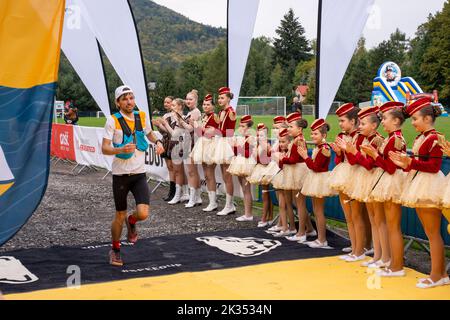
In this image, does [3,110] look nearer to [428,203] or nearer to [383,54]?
[428,203]

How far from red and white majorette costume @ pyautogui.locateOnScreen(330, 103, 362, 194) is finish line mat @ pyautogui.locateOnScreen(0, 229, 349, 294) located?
3.18 ft

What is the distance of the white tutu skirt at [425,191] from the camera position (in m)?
4.88

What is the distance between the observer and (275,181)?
7449 mm

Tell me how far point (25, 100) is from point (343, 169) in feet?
11.5

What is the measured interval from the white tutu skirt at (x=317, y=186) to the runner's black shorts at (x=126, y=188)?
2061mm

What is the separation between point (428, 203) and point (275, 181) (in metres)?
2.80

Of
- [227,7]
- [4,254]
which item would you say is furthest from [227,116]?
[4,254]

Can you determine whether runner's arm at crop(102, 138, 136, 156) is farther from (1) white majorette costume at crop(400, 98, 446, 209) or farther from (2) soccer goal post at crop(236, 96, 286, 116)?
(2) soccer goal post at crop(236, 96, 286, 116)

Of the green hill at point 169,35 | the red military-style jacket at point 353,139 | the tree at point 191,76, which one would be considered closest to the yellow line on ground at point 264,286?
the red military-style jacket at point 353,139

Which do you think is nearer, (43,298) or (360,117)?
(43,298)

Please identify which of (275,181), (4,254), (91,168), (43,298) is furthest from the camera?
(91,168)

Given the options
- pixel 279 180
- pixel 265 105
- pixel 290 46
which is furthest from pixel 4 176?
pixel 290 46

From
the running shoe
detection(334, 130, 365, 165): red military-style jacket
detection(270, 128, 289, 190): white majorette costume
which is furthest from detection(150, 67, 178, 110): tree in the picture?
detection(334, 130, 365, 165): red military-style jacket

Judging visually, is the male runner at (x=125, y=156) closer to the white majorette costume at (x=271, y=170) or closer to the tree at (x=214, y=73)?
the white majorette costume at (x=271, y=170)
